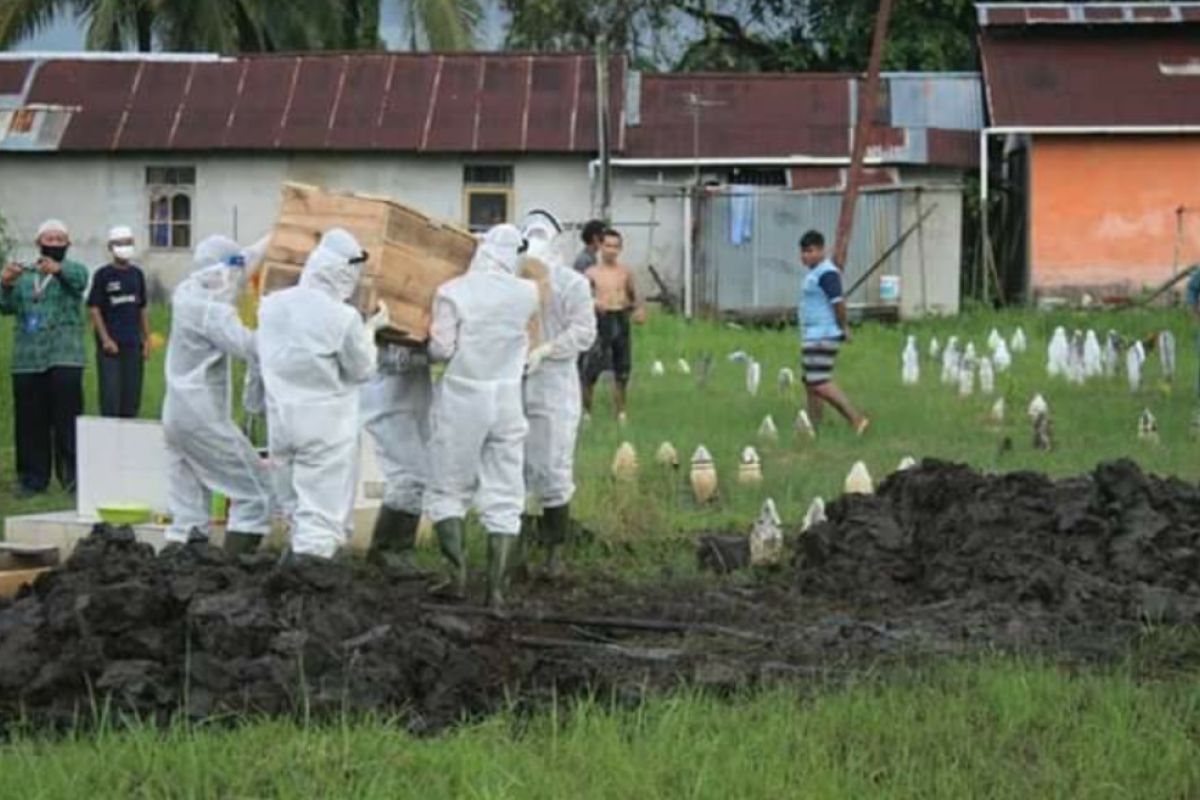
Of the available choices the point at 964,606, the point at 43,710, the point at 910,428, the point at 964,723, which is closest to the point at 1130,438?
the point at 910,428

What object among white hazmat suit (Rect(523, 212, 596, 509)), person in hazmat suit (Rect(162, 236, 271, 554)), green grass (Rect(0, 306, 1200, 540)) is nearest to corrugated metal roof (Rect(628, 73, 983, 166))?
green grass (Rect(0, 306, 1200, 540))

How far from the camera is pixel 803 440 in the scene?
16531 mm

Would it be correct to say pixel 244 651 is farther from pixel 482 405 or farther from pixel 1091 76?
pixel 1091 76

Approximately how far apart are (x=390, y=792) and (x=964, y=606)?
427cm

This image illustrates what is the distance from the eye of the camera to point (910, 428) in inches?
687

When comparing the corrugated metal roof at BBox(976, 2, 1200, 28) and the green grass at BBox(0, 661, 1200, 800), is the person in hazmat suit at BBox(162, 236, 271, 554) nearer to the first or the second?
the green grass at BBox(0, 661, 1200, 800)

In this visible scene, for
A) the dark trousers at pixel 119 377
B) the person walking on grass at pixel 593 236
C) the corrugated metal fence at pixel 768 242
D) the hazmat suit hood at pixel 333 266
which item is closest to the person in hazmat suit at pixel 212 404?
the hazmat suit hood at pixel 333 266

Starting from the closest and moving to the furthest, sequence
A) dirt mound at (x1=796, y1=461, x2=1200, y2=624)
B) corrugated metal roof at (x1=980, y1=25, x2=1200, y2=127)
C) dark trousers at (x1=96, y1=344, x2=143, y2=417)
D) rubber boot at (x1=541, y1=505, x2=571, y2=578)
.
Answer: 1. dirt mound at (x1=796, y1=461, x2=1200, y2=624)
2. rubber boot at (x1=541, y1=505, x2=571, y2=578)
3. dark trousers at (x1=96, y1=344, x2=143, y2=417)
4. corrugated metal roof at (x1=980, y1=25, x2=1200, y2=127)

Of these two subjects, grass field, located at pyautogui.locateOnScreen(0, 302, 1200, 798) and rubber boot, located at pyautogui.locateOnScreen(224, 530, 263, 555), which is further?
rubber boot, located at pyautogui.locateOnScreen(224, 530, 263, 555)

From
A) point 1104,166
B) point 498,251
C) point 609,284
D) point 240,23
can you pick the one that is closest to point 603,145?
point 1104,166

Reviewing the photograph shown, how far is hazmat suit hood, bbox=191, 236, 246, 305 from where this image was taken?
11133 millimetres

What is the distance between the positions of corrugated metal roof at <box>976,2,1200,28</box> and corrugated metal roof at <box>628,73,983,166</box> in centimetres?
105

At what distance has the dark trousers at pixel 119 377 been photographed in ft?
50.9

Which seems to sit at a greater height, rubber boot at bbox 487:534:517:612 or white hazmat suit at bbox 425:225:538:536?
white hazmat suit at bbox 425:225:538:536
